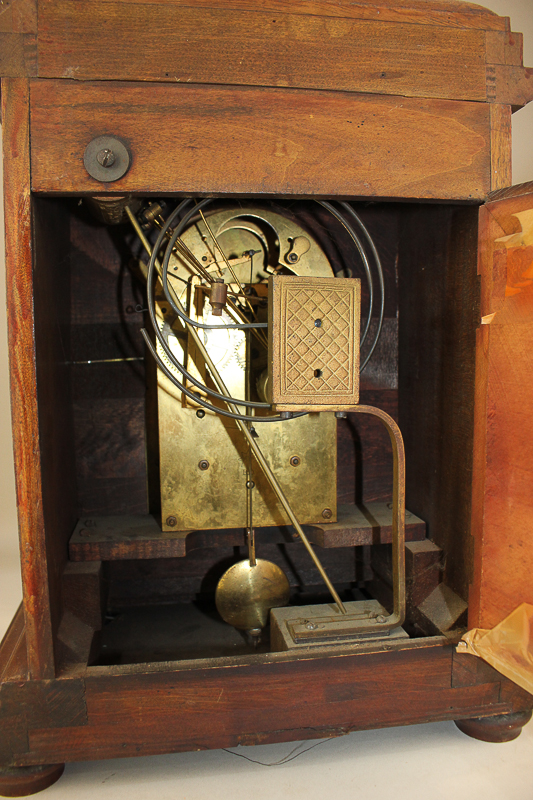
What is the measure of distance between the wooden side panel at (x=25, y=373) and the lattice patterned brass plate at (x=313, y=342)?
422 mm

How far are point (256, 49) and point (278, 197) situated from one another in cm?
25

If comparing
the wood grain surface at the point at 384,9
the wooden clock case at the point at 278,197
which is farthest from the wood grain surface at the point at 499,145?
the wood grain surface at the point at 384,9

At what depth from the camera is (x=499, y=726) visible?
121 cm

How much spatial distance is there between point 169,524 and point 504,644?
30.5 inches

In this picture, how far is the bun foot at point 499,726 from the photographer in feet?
3.97

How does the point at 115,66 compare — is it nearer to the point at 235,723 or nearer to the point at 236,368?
the point at 236,368

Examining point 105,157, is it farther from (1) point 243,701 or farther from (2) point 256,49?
(1) point 243,701

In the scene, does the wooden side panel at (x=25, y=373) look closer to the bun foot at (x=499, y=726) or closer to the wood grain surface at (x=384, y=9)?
the wood grain surface at (x=384, y=9)

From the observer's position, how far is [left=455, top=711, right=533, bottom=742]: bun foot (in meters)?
1.21

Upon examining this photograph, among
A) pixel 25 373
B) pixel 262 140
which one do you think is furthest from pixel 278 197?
pixel 25 373

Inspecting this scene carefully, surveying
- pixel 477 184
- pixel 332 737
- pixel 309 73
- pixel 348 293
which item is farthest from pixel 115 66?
pixel 332 737

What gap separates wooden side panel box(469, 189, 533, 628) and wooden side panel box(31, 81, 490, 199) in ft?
0.38

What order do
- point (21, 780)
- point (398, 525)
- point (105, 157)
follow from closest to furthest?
point (105, 157) → point (21, 780) → point (398, 525)

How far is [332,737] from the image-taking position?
3.94 ft
